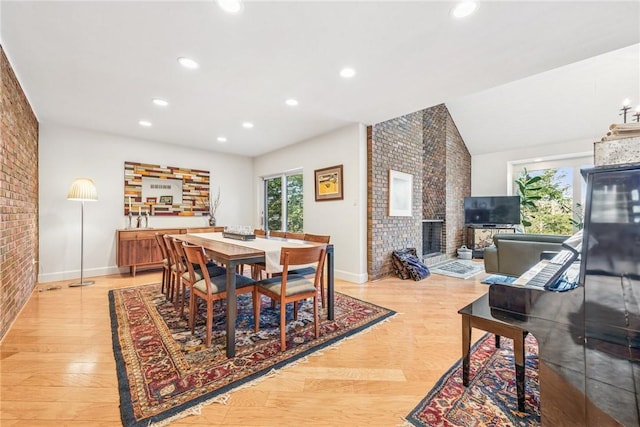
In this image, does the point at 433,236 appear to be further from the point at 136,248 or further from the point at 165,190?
the point at 136,248

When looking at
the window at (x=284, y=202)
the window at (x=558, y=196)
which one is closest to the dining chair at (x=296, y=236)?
the window at (x=284, y=202)

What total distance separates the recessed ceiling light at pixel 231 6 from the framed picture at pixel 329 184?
8.70ft

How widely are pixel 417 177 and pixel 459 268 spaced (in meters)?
1.90

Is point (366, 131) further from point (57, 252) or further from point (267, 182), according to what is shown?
point (57, 252)

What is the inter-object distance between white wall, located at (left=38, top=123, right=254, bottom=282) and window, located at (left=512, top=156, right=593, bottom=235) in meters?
8.10

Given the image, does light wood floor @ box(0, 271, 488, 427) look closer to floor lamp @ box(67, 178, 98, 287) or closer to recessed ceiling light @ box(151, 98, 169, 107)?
floor lamp @ box(67, 178, 98, 287)

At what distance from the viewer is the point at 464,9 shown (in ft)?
5.51

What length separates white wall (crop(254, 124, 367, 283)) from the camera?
391 centimetres

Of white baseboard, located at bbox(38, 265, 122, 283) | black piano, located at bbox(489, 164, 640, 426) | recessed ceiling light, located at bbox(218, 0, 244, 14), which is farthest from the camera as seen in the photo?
white baseboard, located at bbox(38, 265, 122, 283)

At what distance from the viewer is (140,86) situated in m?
2.75

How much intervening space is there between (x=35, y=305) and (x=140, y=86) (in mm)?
2680

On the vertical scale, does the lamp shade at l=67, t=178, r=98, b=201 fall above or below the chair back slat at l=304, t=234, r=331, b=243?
above

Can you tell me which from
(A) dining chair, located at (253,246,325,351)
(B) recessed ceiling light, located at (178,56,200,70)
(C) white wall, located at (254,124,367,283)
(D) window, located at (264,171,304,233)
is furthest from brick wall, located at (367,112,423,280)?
(B) recessed ceiling light, located at (178,56,200,70)

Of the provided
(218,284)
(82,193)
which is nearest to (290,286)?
(218,284)
